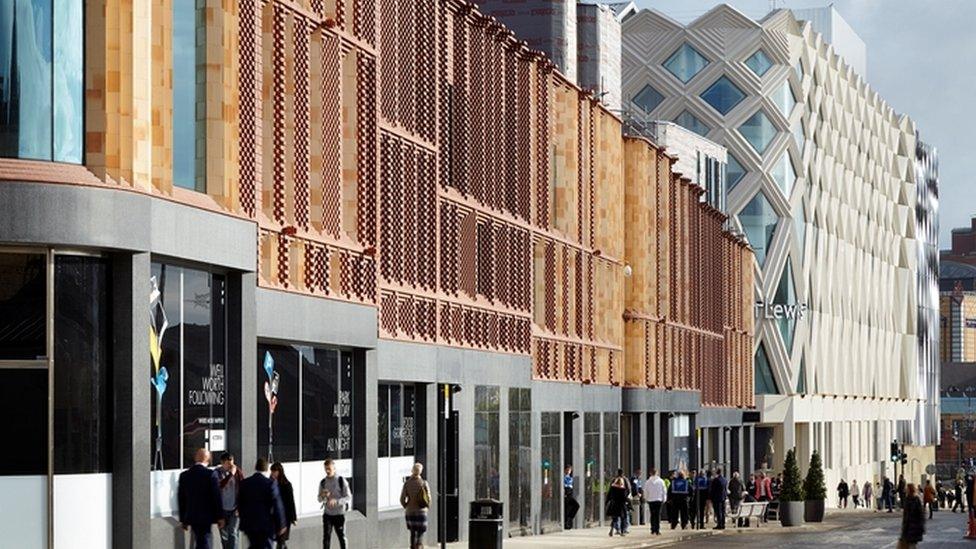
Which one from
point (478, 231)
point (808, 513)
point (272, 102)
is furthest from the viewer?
point (808, 513)

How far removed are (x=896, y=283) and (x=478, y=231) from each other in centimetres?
12394

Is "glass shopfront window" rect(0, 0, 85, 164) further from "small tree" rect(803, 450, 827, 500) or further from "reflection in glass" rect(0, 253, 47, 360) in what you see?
"small tree" rect(803, 450, 827, 500)

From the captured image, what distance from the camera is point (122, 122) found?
27.3 meters

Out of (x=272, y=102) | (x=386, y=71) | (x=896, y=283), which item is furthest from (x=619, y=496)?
(x=896, y=283)

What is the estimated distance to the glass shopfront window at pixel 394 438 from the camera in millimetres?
40688

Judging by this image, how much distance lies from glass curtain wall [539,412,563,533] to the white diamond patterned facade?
60191 millimetres

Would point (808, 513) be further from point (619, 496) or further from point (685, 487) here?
point (619, 496)

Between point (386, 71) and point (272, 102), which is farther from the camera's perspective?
point (386, 71)

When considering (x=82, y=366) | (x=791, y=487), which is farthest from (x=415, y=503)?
(x=791, y=487)

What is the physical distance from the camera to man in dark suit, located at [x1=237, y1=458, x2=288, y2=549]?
89.1ft

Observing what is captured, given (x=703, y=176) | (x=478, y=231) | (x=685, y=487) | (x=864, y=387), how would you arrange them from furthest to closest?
1. (x=864, y=387)
2. (x=703, y=176)
3. (x=685, y=487)
4. (x=478, y=231)

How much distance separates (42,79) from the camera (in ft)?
86.7

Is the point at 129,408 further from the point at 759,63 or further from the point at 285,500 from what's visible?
the point at 759,63

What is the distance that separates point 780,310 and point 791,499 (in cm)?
5572
